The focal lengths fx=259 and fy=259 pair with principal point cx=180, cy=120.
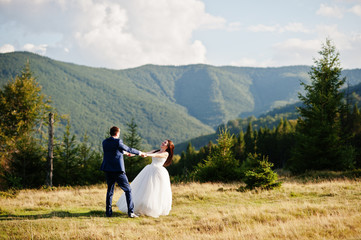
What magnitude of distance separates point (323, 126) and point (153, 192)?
17764 mm

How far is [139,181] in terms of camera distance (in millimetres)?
8625

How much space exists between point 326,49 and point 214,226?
940 inches

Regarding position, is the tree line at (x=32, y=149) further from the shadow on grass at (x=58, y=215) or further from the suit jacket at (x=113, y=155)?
the suit jacket at (x=113, y=155)

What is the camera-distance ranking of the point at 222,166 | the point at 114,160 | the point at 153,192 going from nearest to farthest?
the point at 114,160
the point at 153,192
the point at 222,166

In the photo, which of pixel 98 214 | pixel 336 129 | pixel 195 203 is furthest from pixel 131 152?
pixel 336 129

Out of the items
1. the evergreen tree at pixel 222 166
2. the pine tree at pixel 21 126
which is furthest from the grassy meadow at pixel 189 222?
the pine tree at pixel 21 126

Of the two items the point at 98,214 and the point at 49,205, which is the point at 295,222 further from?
the point at 49,205

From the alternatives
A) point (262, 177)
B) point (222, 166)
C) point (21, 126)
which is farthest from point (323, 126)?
point (21, 126)

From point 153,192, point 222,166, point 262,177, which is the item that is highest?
point 153,192

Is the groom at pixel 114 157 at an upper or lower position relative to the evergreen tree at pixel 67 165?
upper

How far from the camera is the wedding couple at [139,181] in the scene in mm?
7812

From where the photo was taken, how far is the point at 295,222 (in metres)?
6.92

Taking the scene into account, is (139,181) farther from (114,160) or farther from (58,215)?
(58,215)

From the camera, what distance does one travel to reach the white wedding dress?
27.3 feet
